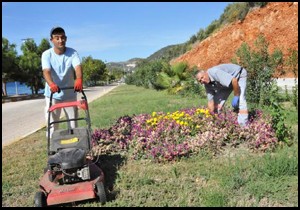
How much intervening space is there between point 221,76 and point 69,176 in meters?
3.48

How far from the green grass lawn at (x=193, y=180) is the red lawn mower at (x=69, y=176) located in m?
0.17

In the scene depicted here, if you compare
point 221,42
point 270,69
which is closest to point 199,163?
point 270,69

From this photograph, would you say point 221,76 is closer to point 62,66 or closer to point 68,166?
point 62,66

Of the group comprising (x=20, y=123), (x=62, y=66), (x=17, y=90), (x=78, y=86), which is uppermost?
(x=62, y=66)

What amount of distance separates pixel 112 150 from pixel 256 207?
3.13m

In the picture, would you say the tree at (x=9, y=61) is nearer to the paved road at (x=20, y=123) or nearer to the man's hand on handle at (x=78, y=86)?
the paved road at (x=20, y=123)

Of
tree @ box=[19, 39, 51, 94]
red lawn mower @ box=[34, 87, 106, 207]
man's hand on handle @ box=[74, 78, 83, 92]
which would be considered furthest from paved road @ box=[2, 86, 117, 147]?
tree @ box=[19, 39, 51, 94]

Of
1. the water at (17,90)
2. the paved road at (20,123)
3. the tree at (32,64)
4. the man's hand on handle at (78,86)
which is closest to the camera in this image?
the man's hand on handle at (78,86)

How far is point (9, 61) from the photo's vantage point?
36500 mm

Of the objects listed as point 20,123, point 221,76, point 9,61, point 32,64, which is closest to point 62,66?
point 221,76

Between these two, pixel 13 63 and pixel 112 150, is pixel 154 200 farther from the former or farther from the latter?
pixel 13 63

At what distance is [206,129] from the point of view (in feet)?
21.7

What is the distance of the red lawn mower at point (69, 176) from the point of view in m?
4.06

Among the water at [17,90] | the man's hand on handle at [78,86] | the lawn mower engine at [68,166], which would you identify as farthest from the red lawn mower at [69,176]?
the water at [17,90]
